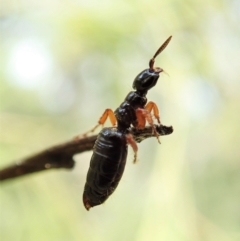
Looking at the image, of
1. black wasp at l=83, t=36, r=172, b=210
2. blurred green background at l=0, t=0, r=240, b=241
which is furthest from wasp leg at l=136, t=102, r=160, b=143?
blurred green background at l=0, t=0, r=240, b=241

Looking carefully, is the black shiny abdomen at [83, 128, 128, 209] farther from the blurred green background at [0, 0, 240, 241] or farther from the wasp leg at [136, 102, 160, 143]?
the blurred green background at [0, 0, 240, 241]

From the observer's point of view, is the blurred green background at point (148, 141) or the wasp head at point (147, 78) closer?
the wasp head at point (147, 78)

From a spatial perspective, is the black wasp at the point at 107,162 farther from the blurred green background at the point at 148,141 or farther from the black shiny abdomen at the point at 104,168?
the blurred green background at the point at 148,141

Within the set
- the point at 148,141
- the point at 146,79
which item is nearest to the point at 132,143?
the point at 146,79

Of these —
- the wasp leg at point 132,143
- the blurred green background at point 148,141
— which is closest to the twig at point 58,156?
the wasp leg at point 132,143

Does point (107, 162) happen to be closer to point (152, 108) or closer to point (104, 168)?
point (104, 168)

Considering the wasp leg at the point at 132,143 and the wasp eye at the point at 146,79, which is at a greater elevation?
the wasp eye at the point at 146,79
